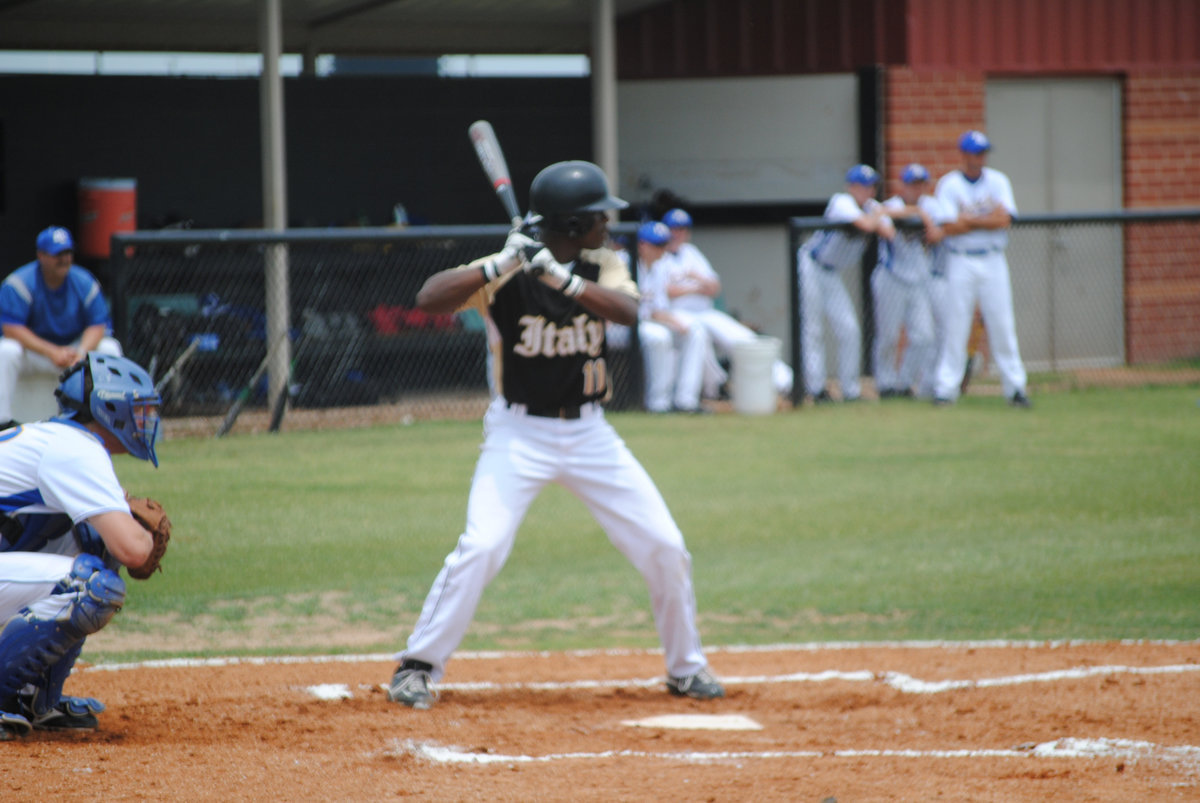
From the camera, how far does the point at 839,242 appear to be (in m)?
13.0

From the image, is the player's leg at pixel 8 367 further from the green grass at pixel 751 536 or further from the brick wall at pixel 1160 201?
the brick wall at pixel 1160 201

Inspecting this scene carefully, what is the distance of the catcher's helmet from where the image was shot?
4.99m

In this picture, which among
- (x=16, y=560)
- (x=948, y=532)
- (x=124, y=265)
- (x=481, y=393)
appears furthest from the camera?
(x=481, y=393)

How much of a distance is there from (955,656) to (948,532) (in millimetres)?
2350

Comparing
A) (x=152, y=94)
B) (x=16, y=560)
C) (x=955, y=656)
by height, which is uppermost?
(x=152, y=94)

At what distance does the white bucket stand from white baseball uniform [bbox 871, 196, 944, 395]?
4.39ft

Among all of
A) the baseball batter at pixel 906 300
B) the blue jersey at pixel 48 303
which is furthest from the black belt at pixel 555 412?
the baseball batter at pixel 906 300

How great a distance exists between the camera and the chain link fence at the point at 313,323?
36.6 ft

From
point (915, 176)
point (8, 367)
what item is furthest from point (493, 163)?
point (915, 176)

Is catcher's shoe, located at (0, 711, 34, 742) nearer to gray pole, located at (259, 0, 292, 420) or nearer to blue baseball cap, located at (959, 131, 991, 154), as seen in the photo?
gray pole, located at (259, 0, 292, 420)

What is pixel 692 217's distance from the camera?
16.6m

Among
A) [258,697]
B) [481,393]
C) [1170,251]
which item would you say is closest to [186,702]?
[258,697]

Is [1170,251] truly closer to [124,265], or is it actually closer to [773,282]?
[773,282]

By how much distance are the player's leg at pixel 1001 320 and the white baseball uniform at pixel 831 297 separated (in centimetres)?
118
